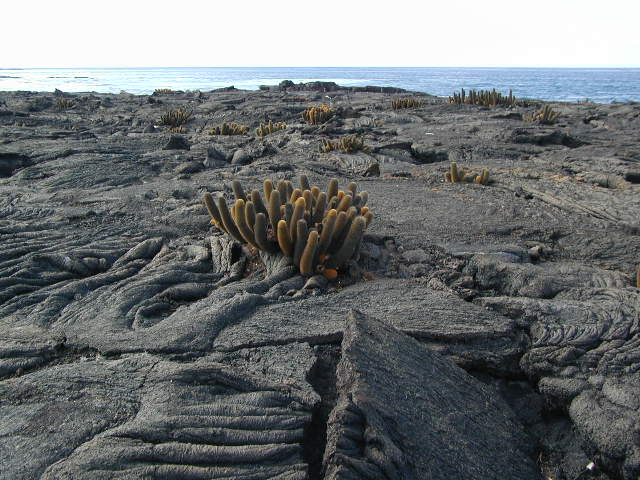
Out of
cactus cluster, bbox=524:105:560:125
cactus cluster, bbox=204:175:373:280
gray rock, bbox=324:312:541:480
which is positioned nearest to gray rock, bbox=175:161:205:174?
cactus cluster, bbox=204:175:373:280

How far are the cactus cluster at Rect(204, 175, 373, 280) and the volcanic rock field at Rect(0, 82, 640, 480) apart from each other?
154mm

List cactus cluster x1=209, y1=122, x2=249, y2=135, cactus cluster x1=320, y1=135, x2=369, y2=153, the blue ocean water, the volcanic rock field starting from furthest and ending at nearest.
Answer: the blue ocean water, cactus cluster x1=209, y1=122, x2=249, y2=135, cactus cluster x1=320, y1=135, x2=369, y2=153, the volcanic rock field

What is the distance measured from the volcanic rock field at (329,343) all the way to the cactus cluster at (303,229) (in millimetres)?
154

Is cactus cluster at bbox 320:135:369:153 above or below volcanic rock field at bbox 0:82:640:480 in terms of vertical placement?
above

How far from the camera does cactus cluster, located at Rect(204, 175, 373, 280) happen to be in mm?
3820

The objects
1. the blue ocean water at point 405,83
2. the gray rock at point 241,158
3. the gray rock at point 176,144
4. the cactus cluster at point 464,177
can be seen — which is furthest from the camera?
the blue ocean water at point 405,83

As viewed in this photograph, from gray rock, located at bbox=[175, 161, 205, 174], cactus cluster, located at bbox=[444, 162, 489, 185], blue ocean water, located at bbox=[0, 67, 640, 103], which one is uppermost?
blue ocean water, located at bbox=[0, 67, 640, 103]

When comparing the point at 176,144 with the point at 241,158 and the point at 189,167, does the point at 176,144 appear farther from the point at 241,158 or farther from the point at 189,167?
the point at 189,167

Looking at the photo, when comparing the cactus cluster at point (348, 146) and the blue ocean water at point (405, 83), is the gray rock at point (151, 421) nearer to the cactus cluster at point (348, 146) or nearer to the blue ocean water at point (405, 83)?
the cactus cluster at point (348, 146)

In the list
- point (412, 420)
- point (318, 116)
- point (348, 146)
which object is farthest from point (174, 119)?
point (412, 420)

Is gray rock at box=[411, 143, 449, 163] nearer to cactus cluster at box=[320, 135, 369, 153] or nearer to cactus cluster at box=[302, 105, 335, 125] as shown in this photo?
cactus cluster at box=[320, 135, 369, 153]

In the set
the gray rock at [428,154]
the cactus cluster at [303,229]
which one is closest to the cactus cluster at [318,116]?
the gray rock at [428,154]

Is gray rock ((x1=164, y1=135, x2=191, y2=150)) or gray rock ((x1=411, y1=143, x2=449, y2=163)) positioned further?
gray rock ((x1=164, y1=135, x2=191, y2=150))

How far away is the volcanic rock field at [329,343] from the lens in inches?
86.4
